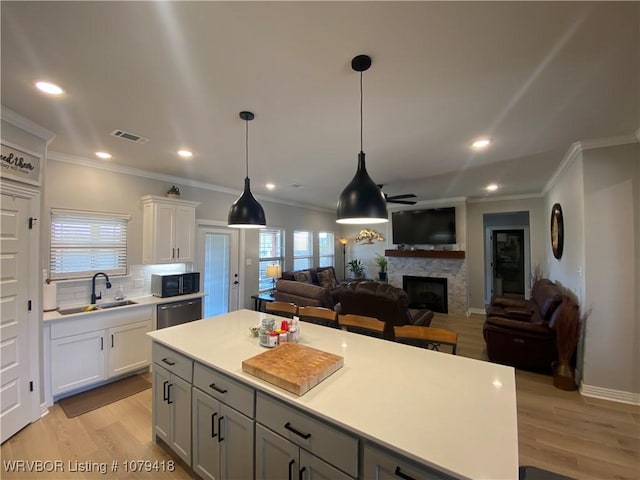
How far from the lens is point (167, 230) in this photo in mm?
3910

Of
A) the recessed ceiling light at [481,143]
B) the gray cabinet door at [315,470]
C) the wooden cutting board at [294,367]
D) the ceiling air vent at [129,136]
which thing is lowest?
the gray cabinet door at [315,470]

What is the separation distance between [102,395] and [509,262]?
29.9ft

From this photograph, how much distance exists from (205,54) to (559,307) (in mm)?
4257

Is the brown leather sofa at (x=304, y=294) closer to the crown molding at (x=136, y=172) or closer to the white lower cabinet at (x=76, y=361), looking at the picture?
the crown molding at (x=136, y=172)

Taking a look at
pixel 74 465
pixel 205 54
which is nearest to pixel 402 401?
pixel 205 54

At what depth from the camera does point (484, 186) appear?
501cm

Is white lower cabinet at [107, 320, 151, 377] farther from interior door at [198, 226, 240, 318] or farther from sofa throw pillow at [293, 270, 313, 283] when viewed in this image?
sofa throw pillow at [293, 270, 313, 283]

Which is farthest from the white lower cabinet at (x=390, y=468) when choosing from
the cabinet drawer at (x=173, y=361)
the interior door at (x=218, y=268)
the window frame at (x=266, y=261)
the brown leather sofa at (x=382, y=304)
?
the window frame at (x=266, y=261)

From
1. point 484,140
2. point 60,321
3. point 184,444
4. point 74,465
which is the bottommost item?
point 74,465

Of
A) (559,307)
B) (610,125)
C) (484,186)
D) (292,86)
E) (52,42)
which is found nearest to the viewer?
(52,42)

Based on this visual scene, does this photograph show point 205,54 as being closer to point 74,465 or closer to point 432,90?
point 432,90

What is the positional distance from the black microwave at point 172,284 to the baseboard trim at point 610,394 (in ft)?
16.3

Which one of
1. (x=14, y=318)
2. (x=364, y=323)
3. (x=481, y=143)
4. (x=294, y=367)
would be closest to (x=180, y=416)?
(x=294, y=367)

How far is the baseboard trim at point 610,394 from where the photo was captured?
2773 millimetres
